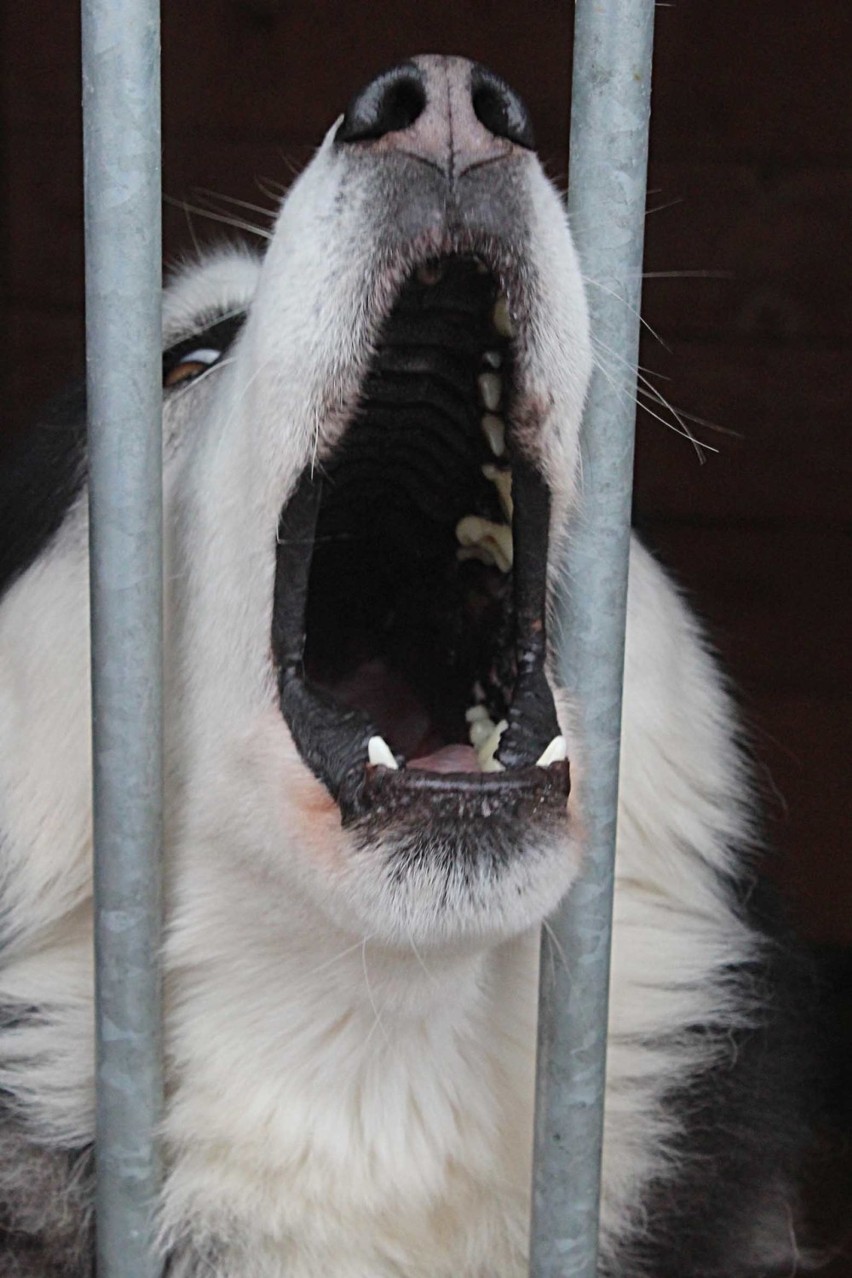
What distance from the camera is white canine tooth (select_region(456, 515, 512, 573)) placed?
157 centimetres

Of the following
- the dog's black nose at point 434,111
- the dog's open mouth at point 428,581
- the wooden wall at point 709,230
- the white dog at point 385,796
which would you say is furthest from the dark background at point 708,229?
the dog's black nose at point 434,111

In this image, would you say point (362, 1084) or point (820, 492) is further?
point (820, 492)

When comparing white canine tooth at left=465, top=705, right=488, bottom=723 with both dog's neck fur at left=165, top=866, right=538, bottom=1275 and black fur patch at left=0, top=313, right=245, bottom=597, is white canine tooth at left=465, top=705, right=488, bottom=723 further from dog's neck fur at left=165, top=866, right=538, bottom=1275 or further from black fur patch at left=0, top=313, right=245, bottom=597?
black fur patch at left=0, top=313, right=245, bottom=597

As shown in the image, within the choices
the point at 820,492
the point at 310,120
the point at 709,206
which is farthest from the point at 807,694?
the point at 310,120

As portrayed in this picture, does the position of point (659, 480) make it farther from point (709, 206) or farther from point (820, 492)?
point (709, 206)

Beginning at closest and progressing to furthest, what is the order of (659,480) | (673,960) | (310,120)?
(673,960)
(310,120)
(659,480)

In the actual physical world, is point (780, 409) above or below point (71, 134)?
below

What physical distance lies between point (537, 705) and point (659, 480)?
2513mm

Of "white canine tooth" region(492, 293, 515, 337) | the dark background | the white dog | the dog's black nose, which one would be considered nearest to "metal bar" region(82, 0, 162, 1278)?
the white dog

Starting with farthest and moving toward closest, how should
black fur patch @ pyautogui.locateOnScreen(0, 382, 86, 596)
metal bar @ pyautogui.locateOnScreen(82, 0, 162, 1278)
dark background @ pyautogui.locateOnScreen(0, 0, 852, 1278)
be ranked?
dark background @ pyautogui.locateOnScreen(0, 0, 852, 1278) → black fur patch @ pyautogui.locateOnScreen(0, 382, 86, 596) → metal bar @ pyautogui.locateOnScreen(82, 0, 162, 1278)

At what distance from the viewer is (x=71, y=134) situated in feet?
11.9

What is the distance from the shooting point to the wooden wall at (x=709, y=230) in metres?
3.52

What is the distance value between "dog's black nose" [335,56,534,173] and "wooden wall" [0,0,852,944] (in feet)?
7.34

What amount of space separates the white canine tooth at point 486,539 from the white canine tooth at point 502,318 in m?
0.22
